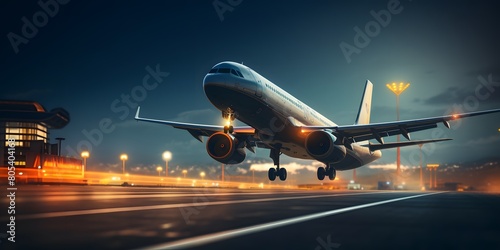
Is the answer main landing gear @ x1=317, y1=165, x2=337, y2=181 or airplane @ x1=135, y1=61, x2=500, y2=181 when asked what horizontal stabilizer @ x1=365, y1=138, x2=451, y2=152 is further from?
main landing gear @ x1=317, y1=165, x2=337, y2=181

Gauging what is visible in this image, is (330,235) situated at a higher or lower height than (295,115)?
lower

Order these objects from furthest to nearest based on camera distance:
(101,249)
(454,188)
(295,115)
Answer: (454,188), (295,115), (101,249)

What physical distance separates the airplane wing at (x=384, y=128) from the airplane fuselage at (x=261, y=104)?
141 centimetres

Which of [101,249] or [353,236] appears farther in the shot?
[353,236]

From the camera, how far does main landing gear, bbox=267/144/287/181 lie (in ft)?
109

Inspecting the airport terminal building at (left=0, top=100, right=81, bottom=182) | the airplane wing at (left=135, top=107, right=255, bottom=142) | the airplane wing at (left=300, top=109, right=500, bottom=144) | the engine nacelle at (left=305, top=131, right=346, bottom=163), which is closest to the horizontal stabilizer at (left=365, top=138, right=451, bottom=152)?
the airplane wing at (left=300, top=109, right=500, bottom=144)

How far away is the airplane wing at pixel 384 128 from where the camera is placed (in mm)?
30058

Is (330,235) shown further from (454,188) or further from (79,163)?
Answer: (79,163)

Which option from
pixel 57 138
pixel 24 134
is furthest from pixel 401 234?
pixel 24 134

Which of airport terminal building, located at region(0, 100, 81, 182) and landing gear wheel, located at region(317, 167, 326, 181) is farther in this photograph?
airport terminal building, located at region(0, 100, 81, 182)

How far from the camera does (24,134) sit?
122 meters

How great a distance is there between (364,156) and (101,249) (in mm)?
41404

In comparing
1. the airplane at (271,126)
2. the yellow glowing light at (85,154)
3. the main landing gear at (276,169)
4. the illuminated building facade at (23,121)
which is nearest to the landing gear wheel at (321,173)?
the airplane at (271,126)

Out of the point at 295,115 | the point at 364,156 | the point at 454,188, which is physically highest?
the point at 295,115
